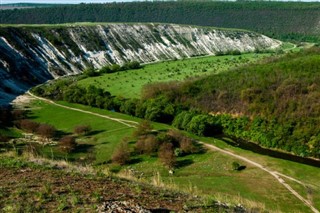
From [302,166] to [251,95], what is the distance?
2061cm

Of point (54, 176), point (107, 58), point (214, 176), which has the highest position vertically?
point (107, 58)

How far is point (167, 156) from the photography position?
42.6m

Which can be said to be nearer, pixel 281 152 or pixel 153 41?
pixel 281 152

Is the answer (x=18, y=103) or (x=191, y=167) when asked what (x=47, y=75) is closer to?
(x=18, y=103)

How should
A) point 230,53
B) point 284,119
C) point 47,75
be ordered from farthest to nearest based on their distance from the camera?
point 230,53 → point 47,75 → point 284,119

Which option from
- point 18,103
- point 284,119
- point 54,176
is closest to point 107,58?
point 18,103

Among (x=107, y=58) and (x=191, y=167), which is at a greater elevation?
(x=107, y=58)

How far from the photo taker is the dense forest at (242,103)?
2071 inches

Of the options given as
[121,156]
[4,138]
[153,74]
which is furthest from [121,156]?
[153,74]

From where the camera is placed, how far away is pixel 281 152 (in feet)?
163

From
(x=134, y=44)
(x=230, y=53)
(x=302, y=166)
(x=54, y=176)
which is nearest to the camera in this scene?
(x=54, y=176)

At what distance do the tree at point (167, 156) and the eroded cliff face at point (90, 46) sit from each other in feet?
107

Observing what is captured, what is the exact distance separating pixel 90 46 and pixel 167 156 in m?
68.0

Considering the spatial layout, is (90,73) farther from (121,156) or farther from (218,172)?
(218,172)
